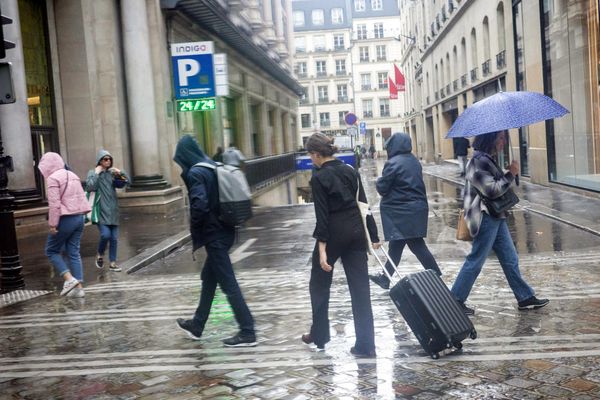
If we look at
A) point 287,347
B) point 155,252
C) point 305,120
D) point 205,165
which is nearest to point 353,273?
point 287,347

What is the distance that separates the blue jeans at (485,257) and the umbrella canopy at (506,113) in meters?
0.80

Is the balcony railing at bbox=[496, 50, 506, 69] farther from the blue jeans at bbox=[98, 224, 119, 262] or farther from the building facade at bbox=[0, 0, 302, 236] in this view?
the blue jeans at bbox=[98, 224, 119, 262]

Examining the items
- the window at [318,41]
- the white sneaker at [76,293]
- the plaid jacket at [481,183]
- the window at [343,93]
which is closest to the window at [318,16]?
the window at [318,41]

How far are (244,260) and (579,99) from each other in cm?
1059

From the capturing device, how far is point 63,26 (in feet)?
56.7

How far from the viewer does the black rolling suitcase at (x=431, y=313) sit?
4941 millimetres

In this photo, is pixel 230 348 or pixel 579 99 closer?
pixel 230 348

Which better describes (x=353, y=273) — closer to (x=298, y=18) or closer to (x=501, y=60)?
(x=501, y=60)

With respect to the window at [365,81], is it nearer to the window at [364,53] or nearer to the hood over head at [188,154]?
the window at [364,53]

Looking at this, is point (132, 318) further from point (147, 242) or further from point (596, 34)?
point (596, 34)

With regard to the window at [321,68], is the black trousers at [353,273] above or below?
below

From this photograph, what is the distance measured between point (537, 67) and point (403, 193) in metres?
14.5

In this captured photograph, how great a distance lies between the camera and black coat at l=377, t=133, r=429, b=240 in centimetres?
723

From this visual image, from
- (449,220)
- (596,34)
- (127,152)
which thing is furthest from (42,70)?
(596,34)
